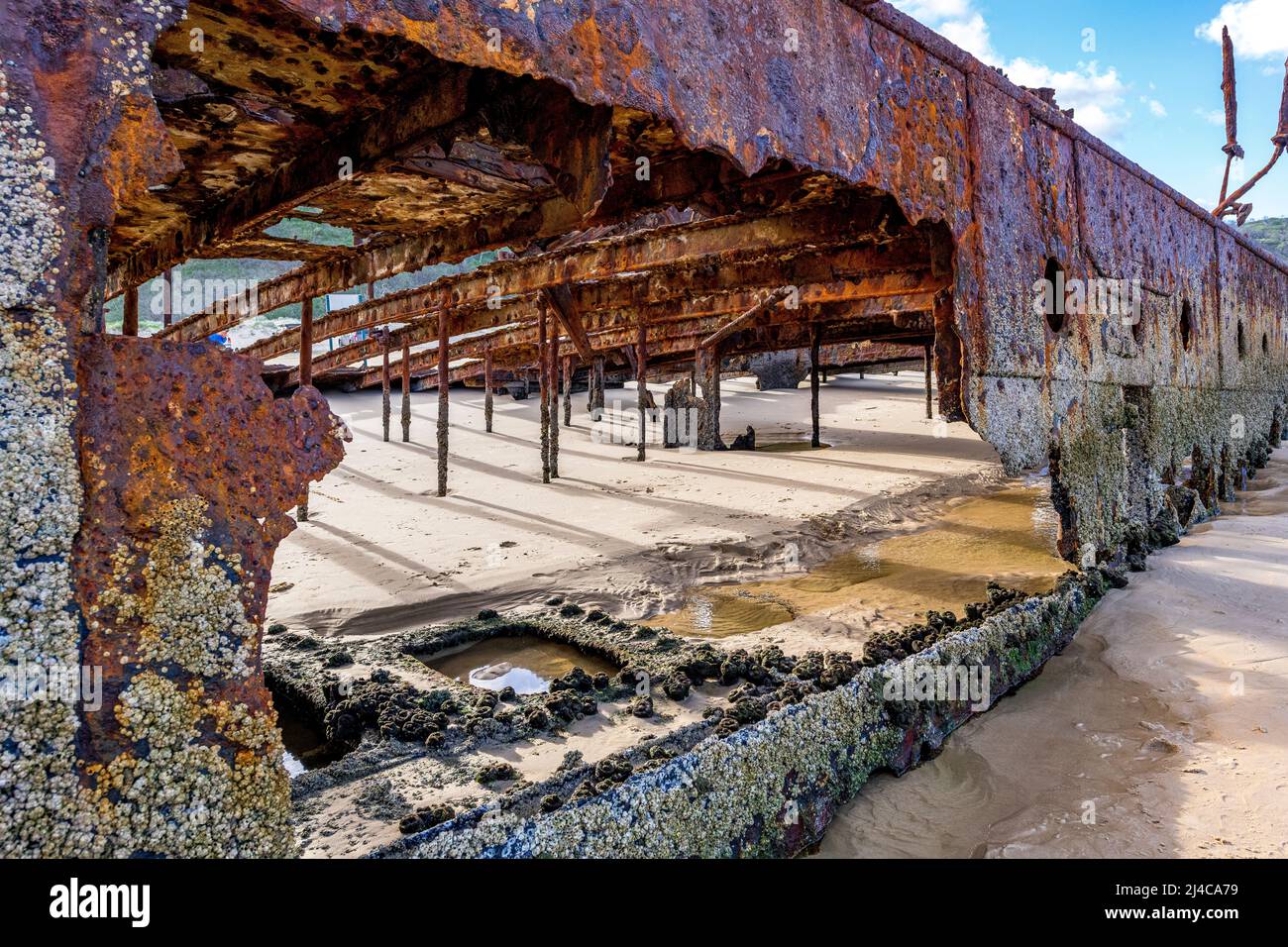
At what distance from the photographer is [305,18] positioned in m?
1.75

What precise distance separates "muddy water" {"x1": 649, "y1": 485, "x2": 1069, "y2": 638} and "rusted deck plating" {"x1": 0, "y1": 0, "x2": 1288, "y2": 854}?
1.15 metres

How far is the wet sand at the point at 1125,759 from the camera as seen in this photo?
309 centimetres

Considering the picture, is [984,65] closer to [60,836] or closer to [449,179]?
[449,179]

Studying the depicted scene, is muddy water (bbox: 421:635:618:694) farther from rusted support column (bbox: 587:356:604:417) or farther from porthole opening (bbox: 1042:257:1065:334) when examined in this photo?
rusted support column (bbox: 587:356:604:417)

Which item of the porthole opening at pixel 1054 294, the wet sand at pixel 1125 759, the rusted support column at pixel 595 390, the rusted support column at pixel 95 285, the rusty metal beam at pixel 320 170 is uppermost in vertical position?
the rusted support column at pixel 595 390

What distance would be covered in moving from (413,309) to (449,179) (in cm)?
816

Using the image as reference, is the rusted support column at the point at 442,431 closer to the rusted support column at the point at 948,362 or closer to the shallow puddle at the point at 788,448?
the shallow puddle at the point at 788,448

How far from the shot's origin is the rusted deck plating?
1.45m

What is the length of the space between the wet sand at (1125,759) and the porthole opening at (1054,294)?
6.87 feet

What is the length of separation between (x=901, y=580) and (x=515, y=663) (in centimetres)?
376

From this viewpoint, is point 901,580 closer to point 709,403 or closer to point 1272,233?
point 709,403

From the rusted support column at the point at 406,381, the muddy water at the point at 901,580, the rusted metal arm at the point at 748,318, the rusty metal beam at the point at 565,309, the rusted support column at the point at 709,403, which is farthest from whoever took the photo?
the rusted support column at the point at 709,403

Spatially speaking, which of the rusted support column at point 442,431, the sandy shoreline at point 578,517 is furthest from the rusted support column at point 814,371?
the rusted support column at point 442,431

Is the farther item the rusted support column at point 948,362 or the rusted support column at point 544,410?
the rusted support column at point 544,410
